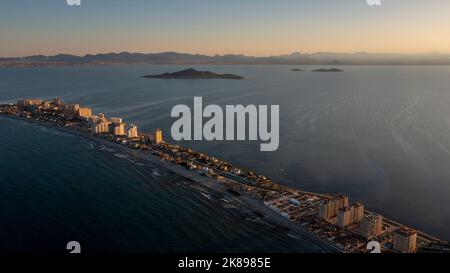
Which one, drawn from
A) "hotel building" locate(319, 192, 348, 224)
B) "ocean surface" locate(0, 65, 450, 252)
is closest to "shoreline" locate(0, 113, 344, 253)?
"ocean surface" locate(0, 65, 450, 252)

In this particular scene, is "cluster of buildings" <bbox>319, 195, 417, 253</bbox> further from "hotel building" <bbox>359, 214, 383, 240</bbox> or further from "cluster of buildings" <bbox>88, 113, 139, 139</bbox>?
"cluster of buildings" <bbox>88, 113, 139, 139</bbox>

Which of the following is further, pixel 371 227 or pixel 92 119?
pixel 92 119

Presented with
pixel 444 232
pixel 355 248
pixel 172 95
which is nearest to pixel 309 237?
pixel 355 248

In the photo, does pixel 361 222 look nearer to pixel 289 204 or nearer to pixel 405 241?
pixel 405 241

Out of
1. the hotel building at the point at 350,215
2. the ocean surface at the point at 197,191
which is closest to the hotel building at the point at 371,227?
the hotel building at the point at 350,215

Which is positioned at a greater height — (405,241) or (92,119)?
(92,119)

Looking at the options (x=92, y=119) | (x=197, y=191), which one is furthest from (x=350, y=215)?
(x=92, y=119)

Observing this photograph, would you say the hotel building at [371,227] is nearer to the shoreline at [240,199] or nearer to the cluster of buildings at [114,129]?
the shoreline at [240,199]

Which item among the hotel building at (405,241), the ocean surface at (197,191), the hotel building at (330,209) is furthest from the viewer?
the hotel building at (330,209)

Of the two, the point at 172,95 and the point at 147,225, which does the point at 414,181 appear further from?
the point at 172,95

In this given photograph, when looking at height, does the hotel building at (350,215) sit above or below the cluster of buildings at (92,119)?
below
